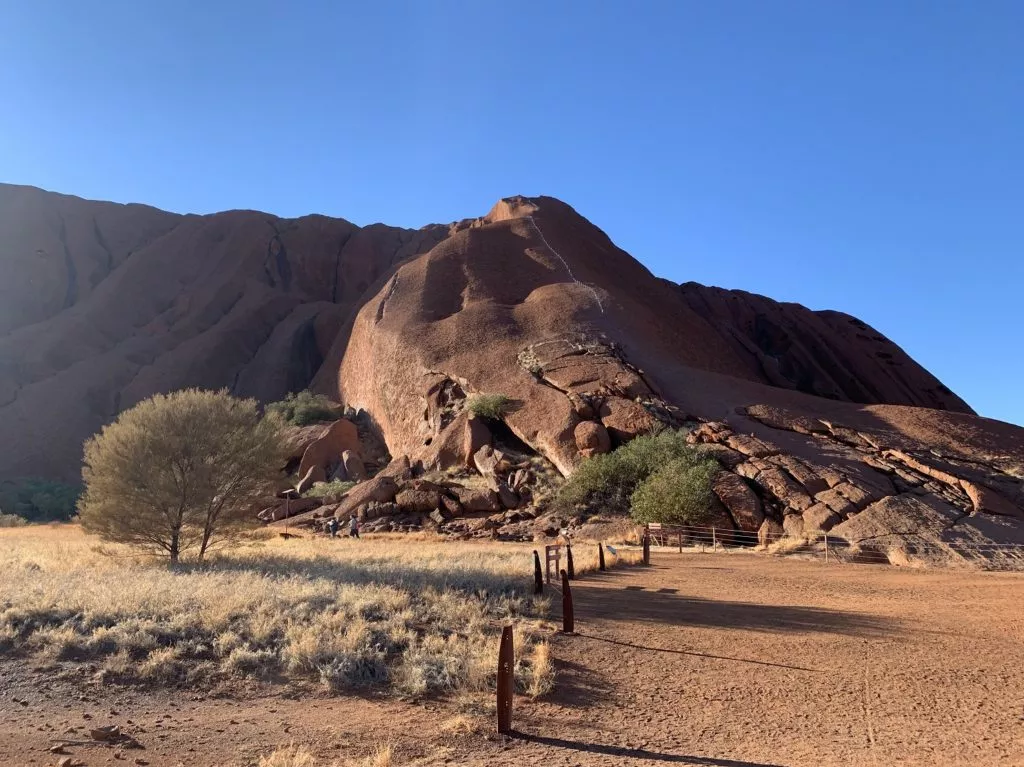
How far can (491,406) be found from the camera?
34219 mm

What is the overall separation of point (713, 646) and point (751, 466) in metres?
18.7

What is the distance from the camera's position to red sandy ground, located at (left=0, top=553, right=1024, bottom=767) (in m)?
Result: 6.22

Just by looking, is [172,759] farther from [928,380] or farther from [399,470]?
[928,380]

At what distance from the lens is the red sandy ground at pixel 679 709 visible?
622 cm

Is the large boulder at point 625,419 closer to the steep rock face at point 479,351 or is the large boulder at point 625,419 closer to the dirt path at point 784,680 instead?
the steep rock face at point 479,351

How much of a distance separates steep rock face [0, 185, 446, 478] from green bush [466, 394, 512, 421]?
27285mm

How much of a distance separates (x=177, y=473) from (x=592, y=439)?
1716cm

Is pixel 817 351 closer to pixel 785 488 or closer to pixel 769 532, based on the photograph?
pixel 785 488

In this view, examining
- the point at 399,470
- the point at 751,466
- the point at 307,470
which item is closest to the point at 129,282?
the point at 307,470

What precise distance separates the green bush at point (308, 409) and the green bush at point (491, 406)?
14852mm

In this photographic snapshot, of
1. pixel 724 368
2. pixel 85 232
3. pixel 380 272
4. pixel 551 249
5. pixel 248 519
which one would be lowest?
pixel 248 519

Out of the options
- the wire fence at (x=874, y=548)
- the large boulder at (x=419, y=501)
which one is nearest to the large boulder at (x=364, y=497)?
the large boulder at (x=419, y=501)

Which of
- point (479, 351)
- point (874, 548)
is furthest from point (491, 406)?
point (874, 548)

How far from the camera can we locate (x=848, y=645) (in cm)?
1041
